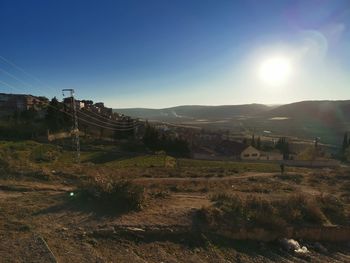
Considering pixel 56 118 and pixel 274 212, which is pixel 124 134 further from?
pixel 274 212

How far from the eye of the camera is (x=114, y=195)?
10859 mm

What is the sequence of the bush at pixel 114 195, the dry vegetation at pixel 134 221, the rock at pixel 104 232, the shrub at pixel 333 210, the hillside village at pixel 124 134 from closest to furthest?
the dry vegetation at pixel 134 221 < the rock at pixel 104 232 < the bush at pixel 114 195 < the shrub at pixel 333 210 < the hillside village at pixel 124 134

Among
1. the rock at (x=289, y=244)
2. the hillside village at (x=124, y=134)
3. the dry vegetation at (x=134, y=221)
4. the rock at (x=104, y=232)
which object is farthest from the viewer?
the hillside village at (x=124, y=134)

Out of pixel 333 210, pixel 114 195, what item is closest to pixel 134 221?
pixel 114 195

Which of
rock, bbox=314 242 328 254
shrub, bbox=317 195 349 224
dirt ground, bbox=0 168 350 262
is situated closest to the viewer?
dirt ground, bbox=0 168 350 262

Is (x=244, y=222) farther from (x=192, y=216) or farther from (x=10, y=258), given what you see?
(x=10, y=258)

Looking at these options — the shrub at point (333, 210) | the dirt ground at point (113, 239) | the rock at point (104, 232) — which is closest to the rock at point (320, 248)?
the dirt ground at point (113, 239)

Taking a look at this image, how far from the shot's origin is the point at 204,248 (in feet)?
30.1

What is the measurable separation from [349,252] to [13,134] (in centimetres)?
5980

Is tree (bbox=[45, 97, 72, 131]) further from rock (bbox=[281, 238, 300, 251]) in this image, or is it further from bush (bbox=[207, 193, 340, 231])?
rock (bbox=[281, 238, 300, 251])

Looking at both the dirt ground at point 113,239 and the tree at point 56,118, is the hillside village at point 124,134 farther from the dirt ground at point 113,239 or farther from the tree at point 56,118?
the dirt ground at point 113,239

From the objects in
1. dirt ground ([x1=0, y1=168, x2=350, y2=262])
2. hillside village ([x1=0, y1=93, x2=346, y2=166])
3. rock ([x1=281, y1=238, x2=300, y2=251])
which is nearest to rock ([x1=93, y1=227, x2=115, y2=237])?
dirt ground ([x1=0, y1=168, x2=350, y2=262])

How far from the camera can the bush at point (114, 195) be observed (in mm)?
10703

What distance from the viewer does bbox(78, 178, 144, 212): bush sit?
10703mm
